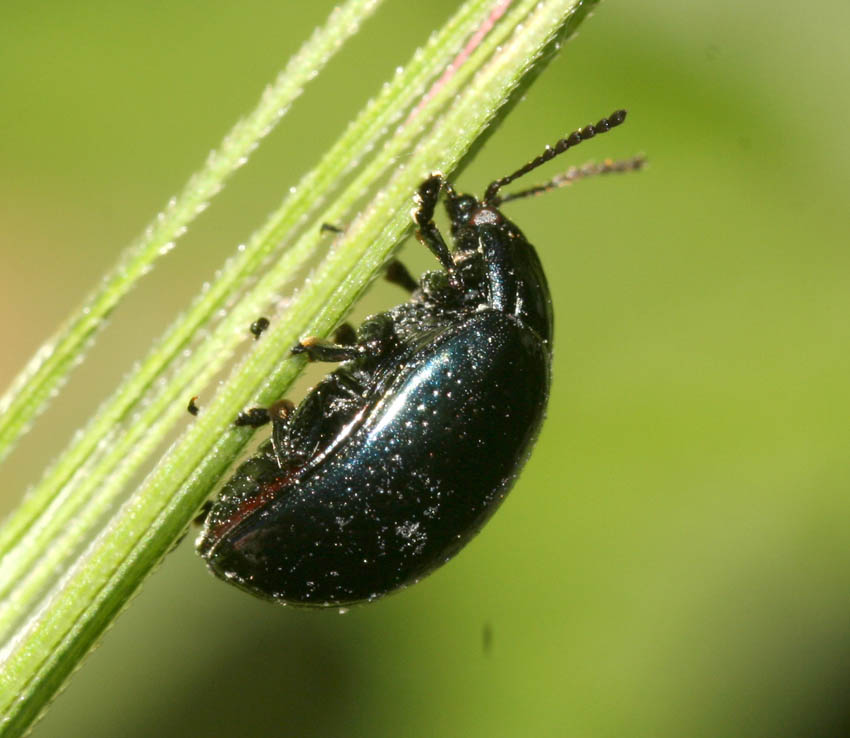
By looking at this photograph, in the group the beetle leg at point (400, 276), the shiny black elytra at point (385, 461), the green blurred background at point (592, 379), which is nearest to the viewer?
the shiny black elytra at point (385, 461)

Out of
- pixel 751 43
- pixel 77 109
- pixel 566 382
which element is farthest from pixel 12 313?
pixel 751 43

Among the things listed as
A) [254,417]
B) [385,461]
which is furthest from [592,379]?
[254,417]

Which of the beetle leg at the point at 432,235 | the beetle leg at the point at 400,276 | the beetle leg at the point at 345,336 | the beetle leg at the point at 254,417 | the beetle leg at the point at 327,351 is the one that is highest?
the beetle leg at the point at 432,235

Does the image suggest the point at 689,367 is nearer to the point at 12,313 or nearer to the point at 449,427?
the point at 449,427

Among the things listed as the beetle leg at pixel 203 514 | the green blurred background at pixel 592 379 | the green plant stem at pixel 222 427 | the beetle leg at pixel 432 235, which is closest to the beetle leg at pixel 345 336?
the beetle leg at pixel 432 235

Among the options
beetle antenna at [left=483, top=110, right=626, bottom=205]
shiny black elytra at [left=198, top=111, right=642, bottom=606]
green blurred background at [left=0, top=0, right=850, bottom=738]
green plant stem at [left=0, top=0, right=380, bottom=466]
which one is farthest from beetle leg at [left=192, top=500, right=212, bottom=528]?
green blurred background at [left=0, top=0, right=850, bottom=738]

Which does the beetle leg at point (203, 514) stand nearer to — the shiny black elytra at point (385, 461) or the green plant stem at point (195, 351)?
the shiny black elytra at point (385, 461)
